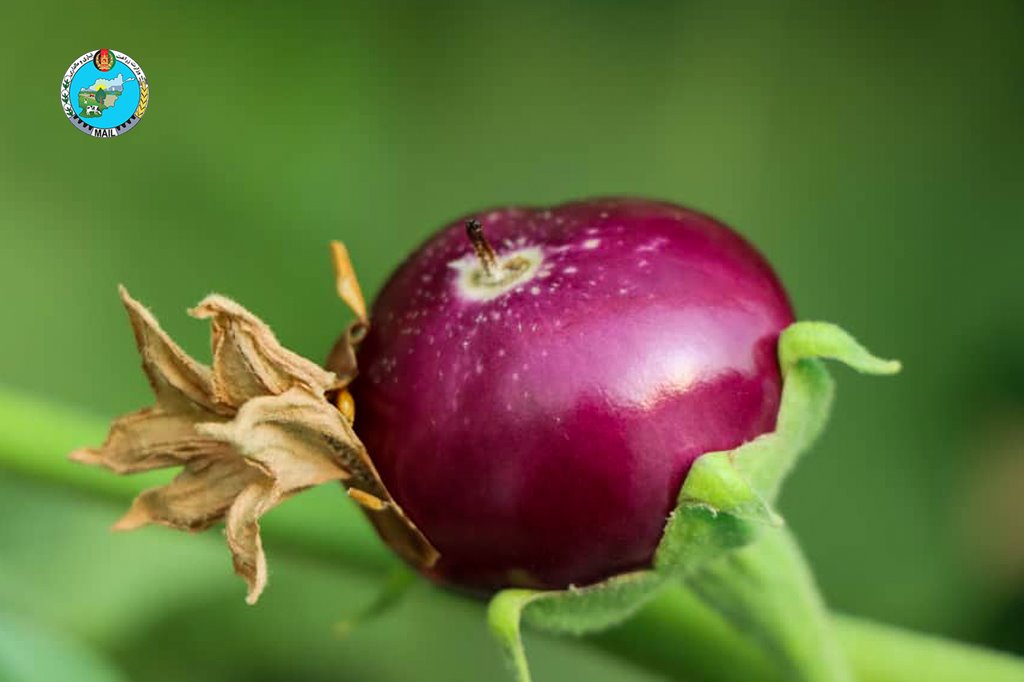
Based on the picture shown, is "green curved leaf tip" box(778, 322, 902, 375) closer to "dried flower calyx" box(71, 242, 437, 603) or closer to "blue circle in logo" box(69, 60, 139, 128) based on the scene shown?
"dried flower calyx" box(71, 242, 437, 603)

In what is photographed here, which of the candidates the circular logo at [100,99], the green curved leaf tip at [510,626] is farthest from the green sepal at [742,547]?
the circular logo at [100,99]

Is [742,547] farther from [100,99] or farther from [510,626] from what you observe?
[100,99]

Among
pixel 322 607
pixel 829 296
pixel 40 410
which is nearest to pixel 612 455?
pixel 40 410

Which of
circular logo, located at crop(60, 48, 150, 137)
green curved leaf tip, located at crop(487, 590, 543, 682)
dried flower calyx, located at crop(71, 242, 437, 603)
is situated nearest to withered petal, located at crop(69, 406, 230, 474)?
dried flower calyx, located at crop(71, 242, 437, 603)

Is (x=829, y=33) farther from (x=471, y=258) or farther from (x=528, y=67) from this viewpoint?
(x=471, y=258)

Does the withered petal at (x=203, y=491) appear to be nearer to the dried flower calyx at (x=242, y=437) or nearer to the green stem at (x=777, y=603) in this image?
the dried flower calyx at (x=242, y=437)

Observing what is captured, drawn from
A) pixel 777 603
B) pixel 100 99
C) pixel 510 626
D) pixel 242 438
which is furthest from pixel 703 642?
pixel 100 99

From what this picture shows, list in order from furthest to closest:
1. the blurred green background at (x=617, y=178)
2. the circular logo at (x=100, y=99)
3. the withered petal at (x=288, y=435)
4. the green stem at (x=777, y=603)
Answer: the blurred green background at (x=617, y=178) < the circular logo at (x=100, y=99) < the green stem at (x=777, y=603) < the withered petal at (x=288, y=435)
